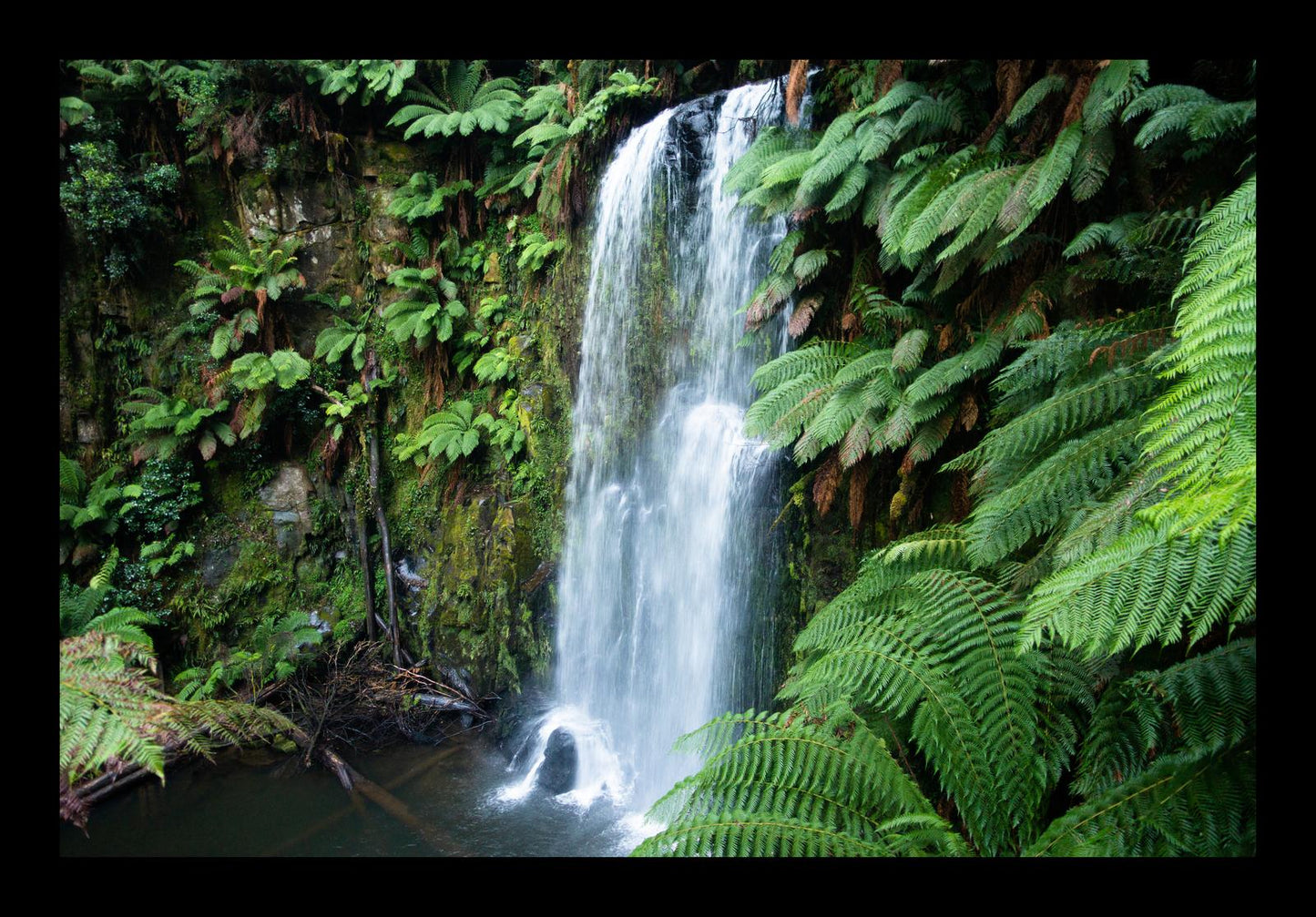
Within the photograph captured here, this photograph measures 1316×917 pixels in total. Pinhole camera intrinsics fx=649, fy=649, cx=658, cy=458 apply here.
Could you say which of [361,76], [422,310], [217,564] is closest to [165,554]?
[217,564]

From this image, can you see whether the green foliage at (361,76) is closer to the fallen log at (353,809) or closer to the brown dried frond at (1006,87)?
the brown dried frond at (1006,87)

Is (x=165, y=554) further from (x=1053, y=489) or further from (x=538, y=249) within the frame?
(x=1053, y=489)

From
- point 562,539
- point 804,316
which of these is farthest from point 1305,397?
point 562,539

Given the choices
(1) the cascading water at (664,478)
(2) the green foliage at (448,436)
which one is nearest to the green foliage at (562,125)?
(1) the cascading water at (664,478)

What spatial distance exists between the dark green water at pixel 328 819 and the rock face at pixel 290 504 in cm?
237

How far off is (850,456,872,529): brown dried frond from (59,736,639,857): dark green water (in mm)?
2574

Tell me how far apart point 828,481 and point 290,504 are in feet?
20.2

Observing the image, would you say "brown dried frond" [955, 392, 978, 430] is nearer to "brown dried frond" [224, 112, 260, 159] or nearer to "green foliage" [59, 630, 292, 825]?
"green foliage" [59, 630, 292, 825]

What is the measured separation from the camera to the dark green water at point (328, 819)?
4312 millimetres

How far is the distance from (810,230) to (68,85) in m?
7.68
